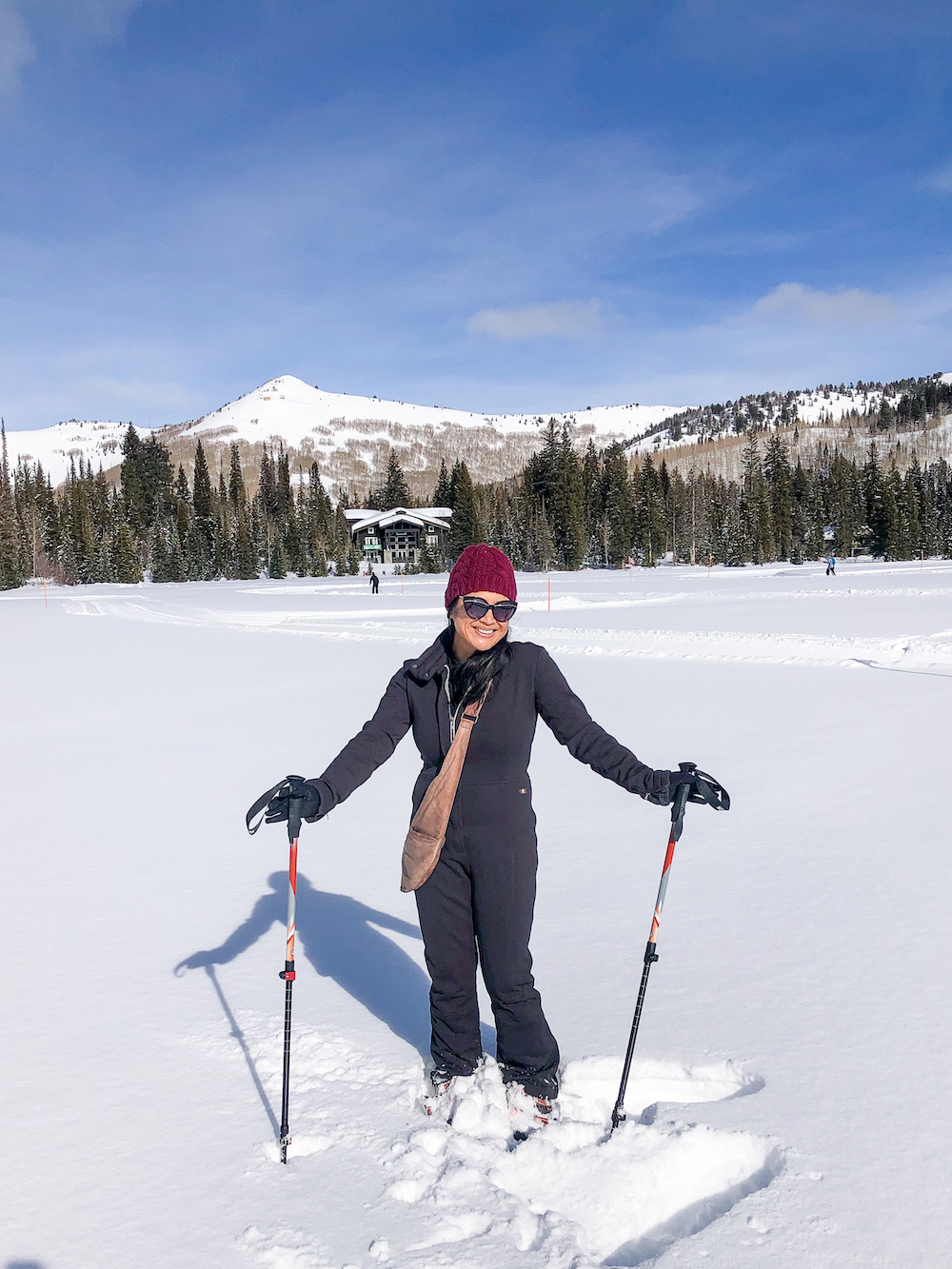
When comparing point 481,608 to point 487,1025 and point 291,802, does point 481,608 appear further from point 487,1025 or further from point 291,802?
point 487,1025

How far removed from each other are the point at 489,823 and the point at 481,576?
0.79m

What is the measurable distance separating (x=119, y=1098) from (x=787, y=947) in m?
2.85

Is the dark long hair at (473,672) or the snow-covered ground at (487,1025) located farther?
the dark long hair at (473,672)

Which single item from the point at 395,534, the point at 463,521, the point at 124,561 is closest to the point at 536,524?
the point at 463,521

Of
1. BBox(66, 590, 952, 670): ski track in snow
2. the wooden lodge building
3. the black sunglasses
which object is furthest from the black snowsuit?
the wooden lodge building

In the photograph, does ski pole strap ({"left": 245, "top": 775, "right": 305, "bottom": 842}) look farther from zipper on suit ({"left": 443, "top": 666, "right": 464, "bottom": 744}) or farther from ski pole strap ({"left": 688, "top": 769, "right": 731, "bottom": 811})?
ski pole strap ({"left": 688, "top": 769, "right": 731, "bottom": 811})

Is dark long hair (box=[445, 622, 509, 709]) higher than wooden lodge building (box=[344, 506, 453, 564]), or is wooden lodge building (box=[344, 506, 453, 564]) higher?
wooden lodge building (box=[344, 506, 453, 564])

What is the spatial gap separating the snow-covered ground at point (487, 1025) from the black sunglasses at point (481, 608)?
5.26ft

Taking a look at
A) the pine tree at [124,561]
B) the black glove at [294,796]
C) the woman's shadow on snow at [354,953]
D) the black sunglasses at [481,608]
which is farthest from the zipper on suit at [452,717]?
the pine tree at [124,561]

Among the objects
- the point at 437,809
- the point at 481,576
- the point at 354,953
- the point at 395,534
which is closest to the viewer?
the point at 437,809

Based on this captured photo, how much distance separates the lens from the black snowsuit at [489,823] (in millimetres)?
2584

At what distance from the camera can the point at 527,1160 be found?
2.43 m

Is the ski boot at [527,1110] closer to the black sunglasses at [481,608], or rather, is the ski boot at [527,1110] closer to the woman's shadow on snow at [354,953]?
the woman's shadow on snow at [354,953]

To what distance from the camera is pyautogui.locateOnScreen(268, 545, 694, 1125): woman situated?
258 centimetres
